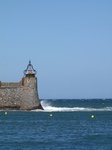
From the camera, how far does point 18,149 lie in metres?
47.6

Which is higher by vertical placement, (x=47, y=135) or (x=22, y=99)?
(x=22, y=99)

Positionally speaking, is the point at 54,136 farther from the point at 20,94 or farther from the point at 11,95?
the point at 11,95

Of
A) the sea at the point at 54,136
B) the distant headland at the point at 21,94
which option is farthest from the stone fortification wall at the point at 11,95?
the sea at the point at 54,136

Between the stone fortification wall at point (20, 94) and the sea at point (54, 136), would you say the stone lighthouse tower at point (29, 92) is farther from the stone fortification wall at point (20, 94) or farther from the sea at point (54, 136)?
the sea at point (54, 136)

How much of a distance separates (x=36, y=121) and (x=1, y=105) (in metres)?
26.2

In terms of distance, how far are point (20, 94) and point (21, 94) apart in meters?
0.22

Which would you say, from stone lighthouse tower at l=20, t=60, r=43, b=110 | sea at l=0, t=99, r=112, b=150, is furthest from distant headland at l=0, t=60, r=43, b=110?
sea at l=0, t=99, r=112, b=150

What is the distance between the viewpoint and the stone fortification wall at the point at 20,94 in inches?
4016

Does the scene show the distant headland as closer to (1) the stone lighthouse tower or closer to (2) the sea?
(1) the stone lighthouse tower

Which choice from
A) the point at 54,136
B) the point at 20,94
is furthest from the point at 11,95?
the point at 54,136

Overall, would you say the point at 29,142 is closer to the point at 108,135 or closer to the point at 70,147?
the point at 70,147

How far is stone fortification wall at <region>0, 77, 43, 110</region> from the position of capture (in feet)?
335

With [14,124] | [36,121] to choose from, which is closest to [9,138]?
[14,124]

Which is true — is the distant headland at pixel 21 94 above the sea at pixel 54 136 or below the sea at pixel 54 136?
above
